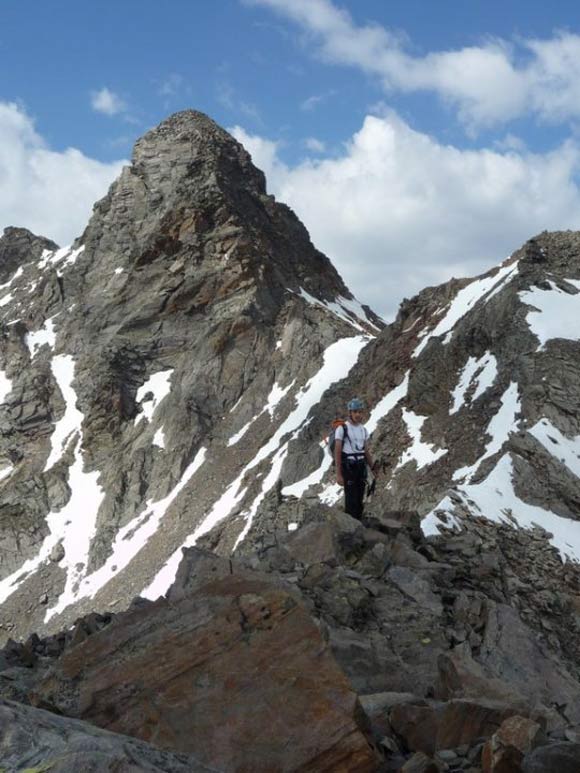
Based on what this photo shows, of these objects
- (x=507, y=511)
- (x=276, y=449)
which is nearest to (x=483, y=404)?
(x=507, y=511)

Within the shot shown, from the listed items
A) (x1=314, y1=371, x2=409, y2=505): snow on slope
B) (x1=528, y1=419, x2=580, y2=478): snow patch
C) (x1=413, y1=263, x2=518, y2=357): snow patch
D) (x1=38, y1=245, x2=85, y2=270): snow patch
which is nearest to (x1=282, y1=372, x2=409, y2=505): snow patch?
(x1=314, y1=371, x2=409, y2=505): snow on slope

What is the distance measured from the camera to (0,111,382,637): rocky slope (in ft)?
175

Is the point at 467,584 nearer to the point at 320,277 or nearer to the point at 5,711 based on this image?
the point at 5,711

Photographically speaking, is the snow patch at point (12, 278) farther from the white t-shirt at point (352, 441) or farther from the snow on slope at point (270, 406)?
the white t-shirt at point (352, 441)

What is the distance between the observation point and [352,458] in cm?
1517

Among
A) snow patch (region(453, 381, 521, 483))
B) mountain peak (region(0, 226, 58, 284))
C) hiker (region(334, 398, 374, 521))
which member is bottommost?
snow patch (region(453, 381, 521, 483))

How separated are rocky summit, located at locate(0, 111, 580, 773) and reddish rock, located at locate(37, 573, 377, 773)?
0.9 inches

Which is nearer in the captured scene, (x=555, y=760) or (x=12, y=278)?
(x=555, y=760)

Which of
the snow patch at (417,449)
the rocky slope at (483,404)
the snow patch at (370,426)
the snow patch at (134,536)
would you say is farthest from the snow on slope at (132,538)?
the snow patch at (417,449)

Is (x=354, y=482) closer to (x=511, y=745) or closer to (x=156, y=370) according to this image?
(x=511, y=745)

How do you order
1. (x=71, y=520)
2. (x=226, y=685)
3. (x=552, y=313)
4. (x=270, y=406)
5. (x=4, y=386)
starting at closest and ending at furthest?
(x=226, y=685), (x=552, y=313), (x=270, y=406), (x=71, y=520), (x=4, y=386)

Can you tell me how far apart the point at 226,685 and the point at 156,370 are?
61.3 m

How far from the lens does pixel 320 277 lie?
250 ft

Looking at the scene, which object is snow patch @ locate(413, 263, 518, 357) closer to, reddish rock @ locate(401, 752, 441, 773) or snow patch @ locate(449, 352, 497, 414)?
snow patch @ locate(449, 352, 497, 414)
